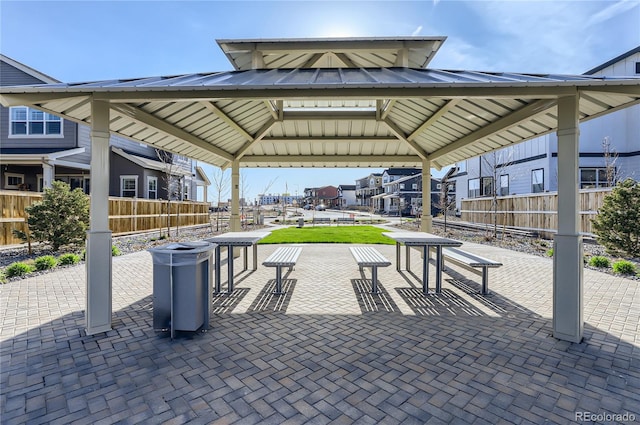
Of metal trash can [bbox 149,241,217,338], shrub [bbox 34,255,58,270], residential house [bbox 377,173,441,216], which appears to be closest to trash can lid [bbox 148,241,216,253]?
metal trash can [bbox 149,241,217,338]

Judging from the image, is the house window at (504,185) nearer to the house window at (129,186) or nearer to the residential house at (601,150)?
the residential house at (601,150)

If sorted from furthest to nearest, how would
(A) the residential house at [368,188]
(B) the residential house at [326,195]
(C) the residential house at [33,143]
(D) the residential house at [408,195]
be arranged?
(B) the residential house at [326,195]
(A) the residential house at [368,188]
(D) the residential house at [408,195]
(C) the residential house at [33,143]

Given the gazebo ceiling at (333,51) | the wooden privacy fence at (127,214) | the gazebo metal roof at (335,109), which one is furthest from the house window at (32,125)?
the gazebo ceiling at (333,51)

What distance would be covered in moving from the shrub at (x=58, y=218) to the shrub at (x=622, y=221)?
18.0 meters

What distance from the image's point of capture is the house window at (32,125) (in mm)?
16166

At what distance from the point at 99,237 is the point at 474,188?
102 ft

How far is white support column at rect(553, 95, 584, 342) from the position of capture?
4156mm

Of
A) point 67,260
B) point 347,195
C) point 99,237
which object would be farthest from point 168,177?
point 347,195

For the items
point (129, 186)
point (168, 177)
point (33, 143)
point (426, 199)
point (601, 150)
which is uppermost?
point (601, 150)

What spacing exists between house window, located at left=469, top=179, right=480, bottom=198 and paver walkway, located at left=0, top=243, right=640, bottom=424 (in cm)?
2427

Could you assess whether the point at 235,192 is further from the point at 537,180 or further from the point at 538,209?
the point at 537,180

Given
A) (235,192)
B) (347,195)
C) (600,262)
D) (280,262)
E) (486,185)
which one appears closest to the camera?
(280,262)

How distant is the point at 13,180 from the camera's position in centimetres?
1684

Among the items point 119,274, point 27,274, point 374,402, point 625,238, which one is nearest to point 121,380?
point 374,402
